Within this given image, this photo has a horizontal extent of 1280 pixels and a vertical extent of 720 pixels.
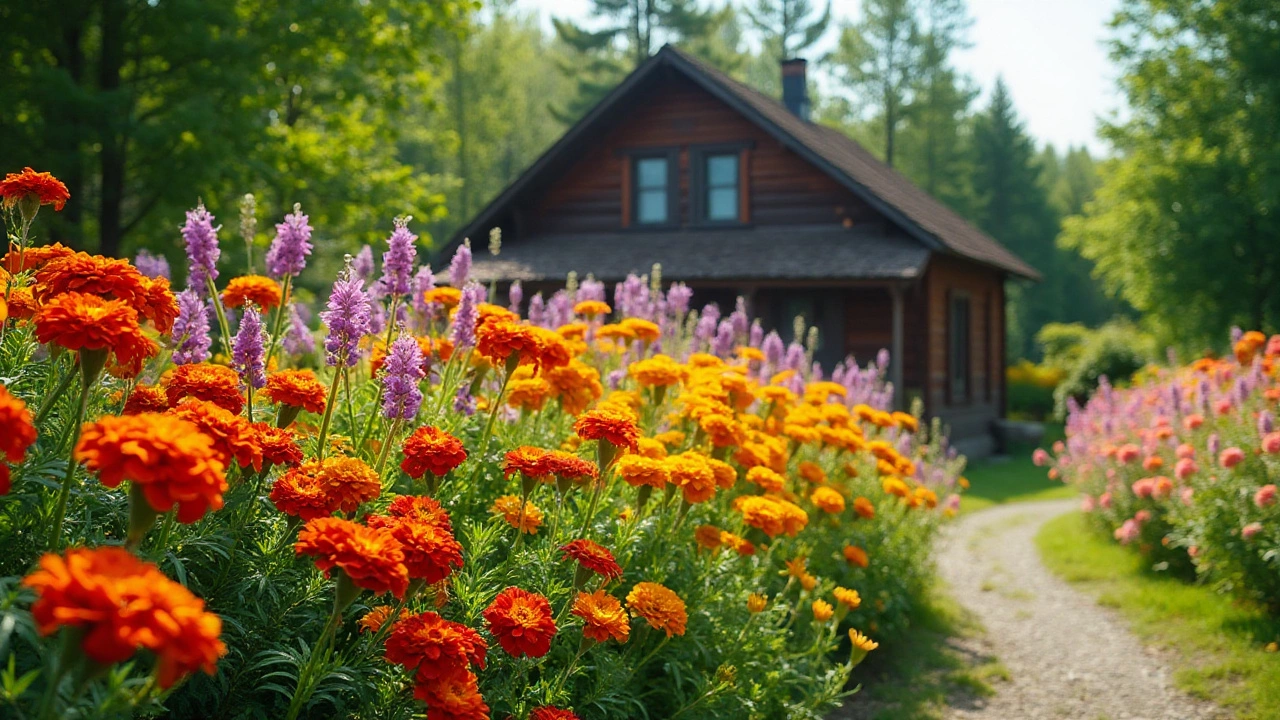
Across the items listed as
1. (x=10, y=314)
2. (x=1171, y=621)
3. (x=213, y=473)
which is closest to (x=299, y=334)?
(x=10, y=314)

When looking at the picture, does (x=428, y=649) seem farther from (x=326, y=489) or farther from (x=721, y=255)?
(x=721, y=255)

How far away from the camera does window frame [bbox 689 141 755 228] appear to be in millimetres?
17250

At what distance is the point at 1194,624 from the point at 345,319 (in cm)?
567

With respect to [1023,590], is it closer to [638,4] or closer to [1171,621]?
[1171,621]

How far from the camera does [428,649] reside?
1.95 metres

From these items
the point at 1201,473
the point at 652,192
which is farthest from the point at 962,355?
the point at 1201,473

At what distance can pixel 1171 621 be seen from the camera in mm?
6340

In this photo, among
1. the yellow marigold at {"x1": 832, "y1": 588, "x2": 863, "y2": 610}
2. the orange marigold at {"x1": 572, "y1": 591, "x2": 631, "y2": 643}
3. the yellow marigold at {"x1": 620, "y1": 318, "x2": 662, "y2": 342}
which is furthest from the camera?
the yellow marigold at {"x1": 620, "y1": 318, "x2": 662, "y2": 342}

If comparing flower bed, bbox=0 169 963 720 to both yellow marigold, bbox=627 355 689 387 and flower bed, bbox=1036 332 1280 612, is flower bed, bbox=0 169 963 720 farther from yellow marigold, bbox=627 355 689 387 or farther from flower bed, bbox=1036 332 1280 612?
flower bed, bbox=1036 332 1280 612

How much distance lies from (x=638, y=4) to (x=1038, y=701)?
A: 29910 mm

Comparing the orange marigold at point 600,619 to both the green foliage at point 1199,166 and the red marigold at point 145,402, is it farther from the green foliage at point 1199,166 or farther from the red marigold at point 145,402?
the green foliage at point 1199,166

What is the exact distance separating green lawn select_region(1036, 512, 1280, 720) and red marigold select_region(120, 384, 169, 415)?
4.95 m

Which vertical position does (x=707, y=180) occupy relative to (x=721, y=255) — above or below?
above

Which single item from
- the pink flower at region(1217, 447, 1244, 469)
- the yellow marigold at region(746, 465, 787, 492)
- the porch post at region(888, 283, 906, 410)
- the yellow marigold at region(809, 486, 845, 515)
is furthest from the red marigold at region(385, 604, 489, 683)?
the porch post at region(888, 283, 906, 410)
